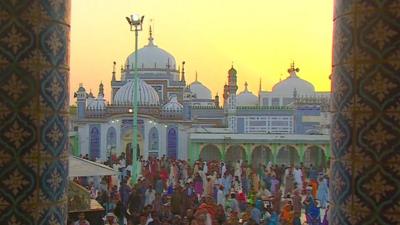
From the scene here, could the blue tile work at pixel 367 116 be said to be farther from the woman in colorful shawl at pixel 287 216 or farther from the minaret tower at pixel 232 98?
the minaret tower at pixel 232 98

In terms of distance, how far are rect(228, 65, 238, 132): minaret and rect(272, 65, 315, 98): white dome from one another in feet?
15.9

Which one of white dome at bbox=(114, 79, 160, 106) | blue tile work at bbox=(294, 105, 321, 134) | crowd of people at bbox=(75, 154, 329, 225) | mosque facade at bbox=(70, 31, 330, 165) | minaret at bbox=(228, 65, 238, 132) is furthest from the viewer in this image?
minaret at bbox=(228, 65, 238, 132)

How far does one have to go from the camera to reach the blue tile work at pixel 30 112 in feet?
7.07

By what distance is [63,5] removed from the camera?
2.31 meters

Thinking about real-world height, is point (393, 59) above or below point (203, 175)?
above

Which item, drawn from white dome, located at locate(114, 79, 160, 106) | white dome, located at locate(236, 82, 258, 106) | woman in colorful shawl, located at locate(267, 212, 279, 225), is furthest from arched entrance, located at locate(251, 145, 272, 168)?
woman in colorful shawl, located at locate(267, 212, 279, 225)

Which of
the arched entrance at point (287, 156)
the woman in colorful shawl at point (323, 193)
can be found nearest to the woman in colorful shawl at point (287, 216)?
the woman in colorful shawl at point (323, 193)

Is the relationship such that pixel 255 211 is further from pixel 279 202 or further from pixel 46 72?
pixel 46 72

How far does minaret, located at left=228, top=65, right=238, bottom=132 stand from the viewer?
36.2m

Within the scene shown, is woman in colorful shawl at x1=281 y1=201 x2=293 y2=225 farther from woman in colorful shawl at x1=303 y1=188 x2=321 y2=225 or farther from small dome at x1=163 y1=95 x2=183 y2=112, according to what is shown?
small dome at x1=163 y1=95 x2=183 y2=112

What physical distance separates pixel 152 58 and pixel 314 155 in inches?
490

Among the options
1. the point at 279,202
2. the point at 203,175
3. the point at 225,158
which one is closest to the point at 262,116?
the point at 225,158

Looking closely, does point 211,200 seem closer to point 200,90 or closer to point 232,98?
point 232,98

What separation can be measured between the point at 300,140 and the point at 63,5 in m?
27.7
